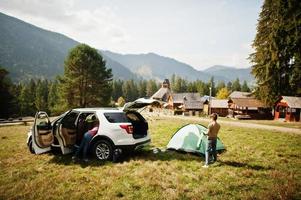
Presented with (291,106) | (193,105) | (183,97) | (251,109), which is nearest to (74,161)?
(291,106)

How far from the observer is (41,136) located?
10.2m

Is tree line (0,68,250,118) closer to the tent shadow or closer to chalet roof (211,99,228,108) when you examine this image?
chalet roof (211,99,228,108)

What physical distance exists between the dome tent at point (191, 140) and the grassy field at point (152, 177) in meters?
0.51

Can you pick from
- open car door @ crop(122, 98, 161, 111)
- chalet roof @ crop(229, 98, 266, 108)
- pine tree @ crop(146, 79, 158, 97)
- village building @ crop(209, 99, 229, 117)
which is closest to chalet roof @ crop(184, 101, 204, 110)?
village building @ crop(209, 99, 229, 117)

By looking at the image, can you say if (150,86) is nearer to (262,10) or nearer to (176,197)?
(262,10)

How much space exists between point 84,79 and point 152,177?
38.2m

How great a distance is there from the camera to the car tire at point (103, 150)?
1017cm

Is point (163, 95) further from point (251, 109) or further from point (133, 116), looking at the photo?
point (133, 116)

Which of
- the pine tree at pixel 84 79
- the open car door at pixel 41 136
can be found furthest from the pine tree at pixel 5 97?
the open car door at pixel 41 136

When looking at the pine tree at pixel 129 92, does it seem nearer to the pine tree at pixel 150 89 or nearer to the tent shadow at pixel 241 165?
the pine tree at pixel 150 89

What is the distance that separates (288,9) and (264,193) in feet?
127

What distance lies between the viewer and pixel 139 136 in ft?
35.9

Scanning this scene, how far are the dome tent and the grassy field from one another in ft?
1.66

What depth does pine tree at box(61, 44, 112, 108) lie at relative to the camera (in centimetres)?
4312
